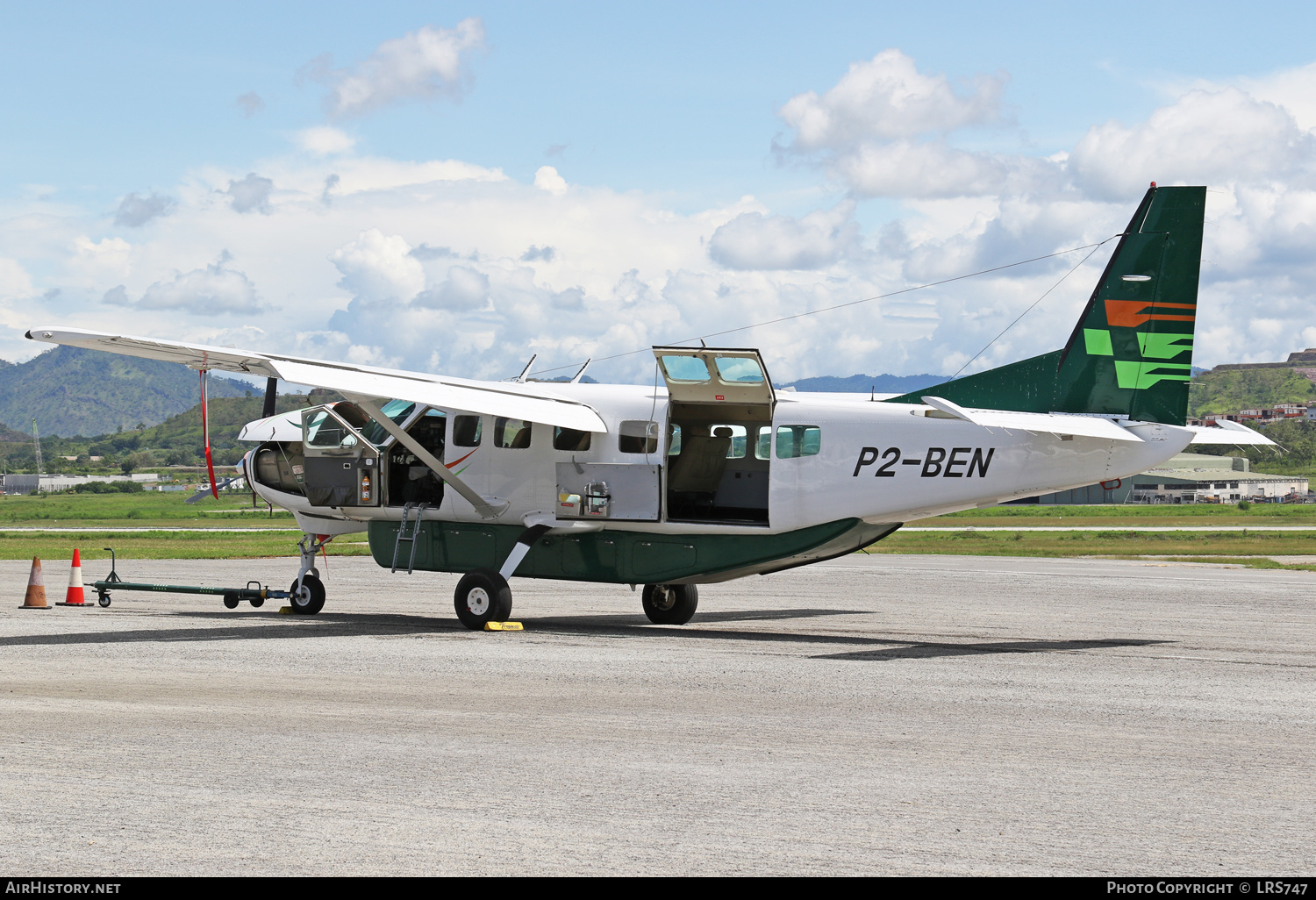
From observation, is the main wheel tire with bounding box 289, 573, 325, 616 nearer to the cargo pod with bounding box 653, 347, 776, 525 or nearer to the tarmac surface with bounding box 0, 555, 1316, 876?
the tarmac surface with bounding box 0, 555, 1316, 876

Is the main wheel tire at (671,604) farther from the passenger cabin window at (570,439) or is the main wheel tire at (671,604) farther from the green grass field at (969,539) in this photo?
the green grass field at (969,539)

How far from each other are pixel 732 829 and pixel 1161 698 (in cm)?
656

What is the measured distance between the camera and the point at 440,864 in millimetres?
6168

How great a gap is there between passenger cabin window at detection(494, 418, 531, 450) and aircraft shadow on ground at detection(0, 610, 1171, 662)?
2.74 metres

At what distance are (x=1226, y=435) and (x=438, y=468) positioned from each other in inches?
456

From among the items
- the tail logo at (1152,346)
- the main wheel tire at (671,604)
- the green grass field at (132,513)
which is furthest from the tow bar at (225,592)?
the green grass field at (132,513)

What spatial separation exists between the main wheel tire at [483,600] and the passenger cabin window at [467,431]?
2160 mm

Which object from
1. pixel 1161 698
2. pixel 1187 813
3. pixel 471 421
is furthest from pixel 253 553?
pixel 1187 813

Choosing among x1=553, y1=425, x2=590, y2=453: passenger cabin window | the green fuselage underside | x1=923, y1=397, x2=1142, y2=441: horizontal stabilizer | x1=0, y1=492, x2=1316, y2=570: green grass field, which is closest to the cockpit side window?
the green fuselage underside

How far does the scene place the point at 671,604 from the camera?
758 inches

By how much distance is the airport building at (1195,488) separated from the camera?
128 meters

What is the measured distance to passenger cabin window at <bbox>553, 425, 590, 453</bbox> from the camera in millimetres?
18047

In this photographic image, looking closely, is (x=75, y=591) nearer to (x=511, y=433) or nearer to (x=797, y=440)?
(x=511, y=433)
